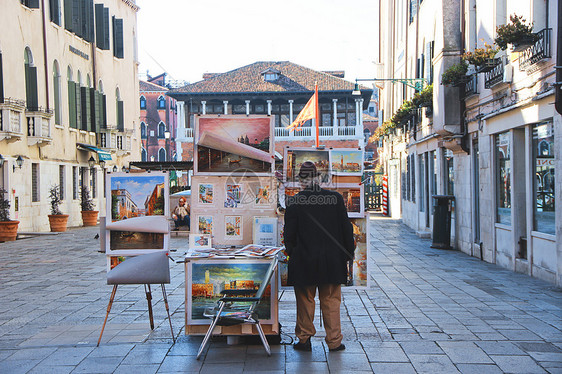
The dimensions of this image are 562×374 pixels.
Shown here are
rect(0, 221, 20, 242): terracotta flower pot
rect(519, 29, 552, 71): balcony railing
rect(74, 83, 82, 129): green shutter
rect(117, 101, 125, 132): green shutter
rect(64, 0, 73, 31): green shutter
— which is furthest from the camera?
rect(117, 101, 125, 132): green shutter

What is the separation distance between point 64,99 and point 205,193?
70.9ft

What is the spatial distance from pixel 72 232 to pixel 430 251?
44.8 ft

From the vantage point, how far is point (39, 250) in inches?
655

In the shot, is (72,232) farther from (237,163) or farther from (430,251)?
(237,163)

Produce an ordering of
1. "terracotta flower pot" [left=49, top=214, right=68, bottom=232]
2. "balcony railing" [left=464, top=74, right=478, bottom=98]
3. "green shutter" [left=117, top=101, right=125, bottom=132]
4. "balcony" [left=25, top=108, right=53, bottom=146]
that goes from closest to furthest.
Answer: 1. "balcony railing" [left=464, top=74, right=478, bottom=98]
2. "balcony" [left=25, top=108, right=53, bottom=146]
3. "terracotta flower pot" [left=49, top=214, right=68, bottom=232]
4. "green shutter" [left=117, top=101, right=125, bottom=132]

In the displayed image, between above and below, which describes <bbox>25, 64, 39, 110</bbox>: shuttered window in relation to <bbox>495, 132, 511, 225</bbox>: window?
above

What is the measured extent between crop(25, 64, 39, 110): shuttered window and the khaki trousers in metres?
19.3

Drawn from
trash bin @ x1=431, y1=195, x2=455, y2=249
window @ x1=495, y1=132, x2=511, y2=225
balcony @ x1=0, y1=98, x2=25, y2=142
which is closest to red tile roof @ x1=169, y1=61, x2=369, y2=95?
balcony @ x1=0, y1=98, x2=25, y2=142

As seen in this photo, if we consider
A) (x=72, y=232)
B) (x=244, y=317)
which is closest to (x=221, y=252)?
(x=244, y=317)

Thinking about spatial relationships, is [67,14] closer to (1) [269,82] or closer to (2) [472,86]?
(2) [472,86]

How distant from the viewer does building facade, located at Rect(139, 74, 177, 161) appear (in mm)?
70875

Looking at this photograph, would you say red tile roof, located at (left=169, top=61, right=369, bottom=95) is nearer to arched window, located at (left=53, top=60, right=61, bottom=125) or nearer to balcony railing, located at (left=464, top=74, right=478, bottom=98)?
arched window, located at (left=53, top=60, right=61, bottom=125)

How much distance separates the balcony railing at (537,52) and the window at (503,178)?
5.72 feet

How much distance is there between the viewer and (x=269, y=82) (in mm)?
49719
